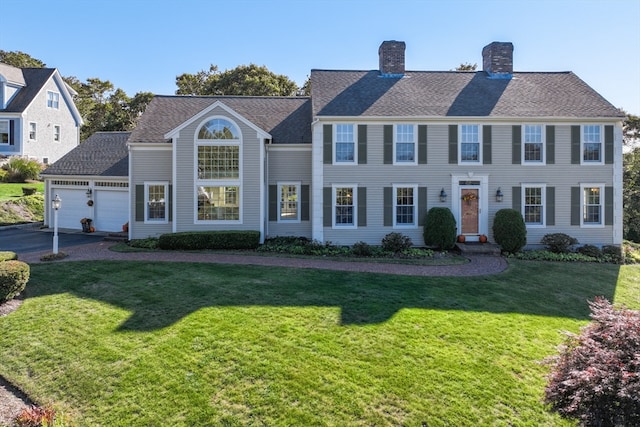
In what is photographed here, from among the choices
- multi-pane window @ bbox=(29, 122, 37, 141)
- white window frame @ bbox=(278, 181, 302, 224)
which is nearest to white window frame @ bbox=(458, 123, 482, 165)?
white window frame @ bbox=(278, 181, 302, 224)

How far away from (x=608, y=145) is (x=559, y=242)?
15.7 feet

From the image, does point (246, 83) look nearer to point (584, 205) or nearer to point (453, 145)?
point (453, 145)

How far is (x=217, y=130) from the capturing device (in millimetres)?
15883

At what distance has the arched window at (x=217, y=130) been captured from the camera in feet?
52.1

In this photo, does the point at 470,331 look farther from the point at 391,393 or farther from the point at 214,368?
the point at 214,368

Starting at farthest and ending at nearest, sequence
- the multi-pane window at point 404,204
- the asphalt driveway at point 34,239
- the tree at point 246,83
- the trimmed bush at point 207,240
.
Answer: the tree at point 246,83 → the multi-pane window at point 404,204 → the asphalt driveway at point 34,239 → the trimmed bush at point 207,240

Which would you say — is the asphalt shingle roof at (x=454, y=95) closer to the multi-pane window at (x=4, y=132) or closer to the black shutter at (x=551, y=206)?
the black shutter at (x=551, y=206)

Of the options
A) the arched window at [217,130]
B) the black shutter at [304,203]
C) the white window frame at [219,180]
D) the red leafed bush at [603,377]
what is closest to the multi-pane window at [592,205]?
the black shutter at [304,203]

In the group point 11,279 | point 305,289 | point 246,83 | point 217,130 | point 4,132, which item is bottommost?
point 305,289

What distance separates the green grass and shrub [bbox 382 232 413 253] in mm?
4139

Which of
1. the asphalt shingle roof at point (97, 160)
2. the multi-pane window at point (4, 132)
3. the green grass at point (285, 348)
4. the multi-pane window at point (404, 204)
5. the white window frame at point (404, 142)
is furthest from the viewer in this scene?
the multi-pane window at point (4, 132)

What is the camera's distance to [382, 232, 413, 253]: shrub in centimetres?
1495

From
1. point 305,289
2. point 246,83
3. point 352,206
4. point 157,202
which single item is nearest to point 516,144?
point 352,206

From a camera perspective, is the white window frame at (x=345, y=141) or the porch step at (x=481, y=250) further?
the white window frame at (x=345, y=141)
